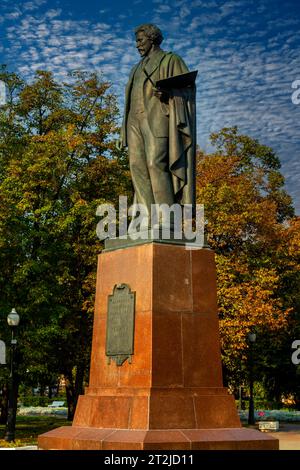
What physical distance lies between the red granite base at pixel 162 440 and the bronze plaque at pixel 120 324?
1.08 m

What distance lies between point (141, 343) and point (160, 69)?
14.5ft

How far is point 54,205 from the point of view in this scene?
25.9 m

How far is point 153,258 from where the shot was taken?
9109 mm

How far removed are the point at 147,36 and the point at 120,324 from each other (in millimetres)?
4811

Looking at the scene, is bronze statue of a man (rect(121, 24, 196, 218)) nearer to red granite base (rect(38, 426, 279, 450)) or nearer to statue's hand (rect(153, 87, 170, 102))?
statue's hand (rect(153, 87, 170, 102))

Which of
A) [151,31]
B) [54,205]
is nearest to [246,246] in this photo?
[54,205]

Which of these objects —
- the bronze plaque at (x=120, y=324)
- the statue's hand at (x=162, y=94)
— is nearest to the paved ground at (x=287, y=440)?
the bronze plaque at (x=120, y=324)

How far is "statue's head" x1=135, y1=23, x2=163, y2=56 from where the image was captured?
35.5 ft

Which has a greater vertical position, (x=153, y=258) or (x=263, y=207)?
(x=263, y=207)

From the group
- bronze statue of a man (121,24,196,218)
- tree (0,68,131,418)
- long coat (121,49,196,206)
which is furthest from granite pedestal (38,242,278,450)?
tree (0,68,131,418)

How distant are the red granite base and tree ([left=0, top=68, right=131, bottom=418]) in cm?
1449

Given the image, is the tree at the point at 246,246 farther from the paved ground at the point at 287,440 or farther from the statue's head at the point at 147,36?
the statue's head at the point at 147,36
